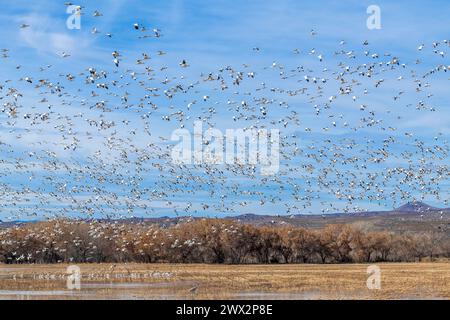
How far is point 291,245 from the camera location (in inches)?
5349

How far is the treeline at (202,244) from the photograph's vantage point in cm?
12538

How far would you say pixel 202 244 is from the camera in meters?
130

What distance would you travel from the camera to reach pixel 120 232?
13275cm

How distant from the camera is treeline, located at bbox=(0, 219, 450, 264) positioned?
125 m
